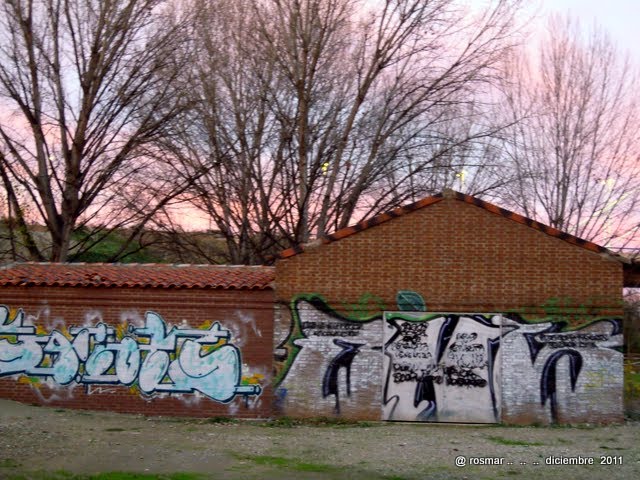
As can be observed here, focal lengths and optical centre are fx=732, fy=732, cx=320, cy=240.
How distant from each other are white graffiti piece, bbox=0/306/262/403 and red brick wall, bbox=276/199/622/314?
1.71 metres

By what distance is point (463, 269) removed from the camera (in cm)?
1364

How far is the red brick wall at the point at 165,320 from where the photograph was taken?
1355 centimetres

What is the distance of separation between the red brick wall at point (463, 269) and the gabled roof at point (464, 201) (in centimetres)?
9

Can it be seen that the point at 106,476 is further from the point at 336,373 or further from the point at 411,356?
the point at 411,356

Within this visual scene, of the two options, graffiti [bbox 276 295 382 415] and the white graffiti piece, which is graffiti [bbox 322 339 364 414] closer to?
graffiti [bbox 276 295 382 415]

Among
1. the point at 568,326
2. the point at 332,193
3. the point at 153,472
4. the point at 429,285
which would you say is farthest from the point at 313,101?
the point at 153,472

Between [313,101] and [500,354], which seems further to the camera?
[313,101]

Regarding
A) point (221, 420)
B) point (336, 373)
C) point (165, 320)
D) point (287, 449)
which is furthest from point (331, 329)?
point (287, 449)

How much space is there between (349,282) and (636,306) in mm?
18778

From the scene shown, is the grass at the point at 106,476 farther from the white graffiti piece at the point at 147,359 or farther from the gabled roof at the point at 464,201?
the gabled roof at the point at 464,201

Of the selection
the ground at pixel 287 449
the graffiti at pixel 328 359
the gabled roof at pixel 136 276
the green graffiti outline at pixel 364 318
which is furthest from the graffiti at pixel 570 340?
the gabled roof at pixel 136 276

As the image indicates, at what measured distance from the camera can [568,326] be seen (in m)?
13.5

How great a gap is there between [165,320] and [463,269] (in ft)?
18.5

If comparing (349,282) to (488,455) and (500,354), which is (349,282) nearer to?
(500,354)
